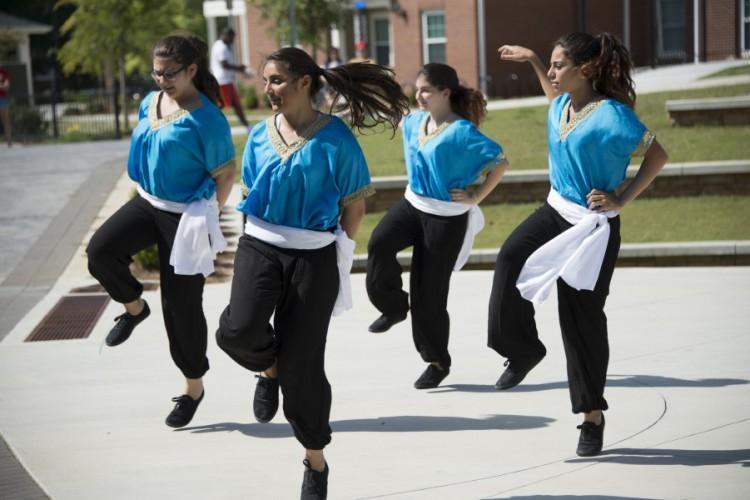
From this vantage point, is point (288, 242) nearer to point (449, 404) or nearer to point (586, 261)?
point (586, 261)

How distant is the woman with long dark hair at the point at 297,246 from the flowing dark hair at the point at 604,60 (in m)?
1.27

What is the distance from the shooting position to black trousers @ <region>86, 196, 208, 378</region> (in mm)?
6172

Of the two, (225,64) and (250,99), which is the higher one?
(225,64)

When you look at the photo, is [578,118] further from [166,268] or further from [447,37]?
[447,37]

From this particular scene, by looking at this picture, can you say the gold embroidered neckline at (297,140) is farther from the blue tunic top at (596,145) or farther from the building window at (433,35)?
the building window at (433,35)

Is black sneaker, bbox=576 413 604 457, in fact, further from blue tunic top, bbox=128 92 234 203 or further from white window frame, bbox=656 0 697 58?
white window frame, bbox=656 0 697 58

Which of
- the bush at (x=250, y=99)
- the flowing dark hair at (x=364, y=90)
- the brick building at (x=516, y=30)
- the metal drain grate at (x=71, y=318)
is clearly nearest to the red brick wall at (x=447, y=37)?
the brick building at (x=516, y=30)

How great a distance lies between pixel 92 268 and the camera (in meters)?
6.36

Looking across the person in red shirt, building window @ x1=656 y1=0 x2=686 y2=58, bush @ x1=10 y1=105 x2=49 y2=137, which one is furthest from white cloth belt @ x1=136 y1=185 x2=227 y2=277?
building window @ x1=656 y1=0 x2=686 y2=58

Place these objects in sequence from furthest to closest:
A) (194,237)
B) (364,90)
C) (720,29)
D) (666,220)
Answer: (720,29)
(666,220)
(194,237)
(364,90)

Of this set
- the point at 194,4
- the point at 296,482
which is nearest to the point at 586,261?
the point at 296,482

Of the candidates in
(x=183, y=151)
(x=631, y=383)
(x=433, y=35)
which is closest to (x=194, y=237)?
(x=183, y=151)

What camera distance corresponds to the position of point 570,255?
221 inches

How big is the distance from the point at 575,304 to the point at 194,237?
192cm
